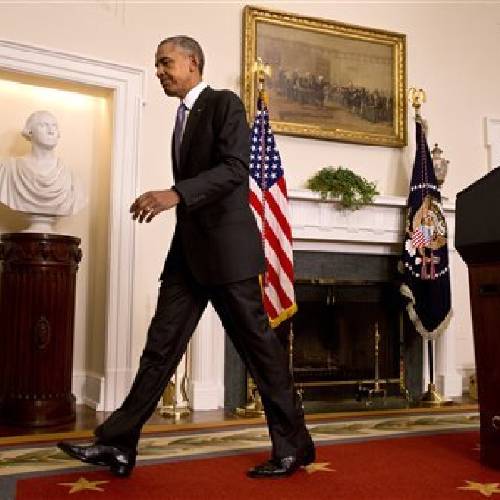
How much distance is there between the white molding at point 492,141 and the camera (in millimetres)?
5638

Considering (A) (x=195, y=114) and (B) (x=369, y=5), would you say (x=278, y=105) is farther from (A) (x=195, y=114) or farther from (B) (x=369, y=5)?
(A) (x=195, y=114)

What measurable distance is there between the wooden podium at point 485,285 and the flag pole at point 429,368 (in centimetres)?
208

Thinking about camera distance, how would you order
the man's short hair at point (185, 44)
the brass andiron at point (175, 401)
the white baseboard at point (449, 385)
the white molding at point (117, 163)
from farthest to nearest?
1. the white baseboard at point (449, 385)
2. the white molding at point (117, 163)
3. the brass andiron at point (175, 401)
4. the man's short hair at point (185, 44)

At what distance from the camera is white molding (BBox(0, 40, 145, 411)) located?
13.5 feet

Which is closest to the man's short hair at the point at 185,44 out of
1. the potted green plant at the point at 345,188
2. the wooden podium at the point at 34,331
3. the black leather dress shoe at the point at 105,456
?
the black leather dress shoe at the point at 105,456

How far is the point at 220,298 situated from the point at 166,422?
1663 mm

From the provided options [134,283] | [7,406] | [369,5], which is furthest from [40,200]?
[369,5]

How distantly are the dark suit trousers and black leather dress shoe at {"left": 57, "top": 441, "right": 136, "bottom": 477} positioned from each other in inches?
1.0

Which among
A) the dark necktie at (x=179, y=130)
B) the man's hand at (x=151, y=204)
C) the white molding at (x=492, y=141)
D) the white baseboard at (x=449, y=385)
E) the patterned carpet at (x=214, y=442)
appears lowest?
the patterned carpet at (x=214, y=442)

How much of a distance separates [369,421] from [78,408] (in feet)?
6.29

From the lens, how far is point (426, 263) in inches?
185

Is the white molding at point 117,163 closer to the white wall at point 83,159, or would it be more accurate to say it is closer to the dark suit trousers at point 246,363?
the white wall at point 83,159

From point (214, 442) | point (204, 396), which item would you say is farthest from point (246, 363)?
point (204, 396)

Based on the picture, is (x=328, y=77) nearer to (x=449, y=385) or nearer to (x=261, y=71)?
(x=261, y=71)
